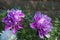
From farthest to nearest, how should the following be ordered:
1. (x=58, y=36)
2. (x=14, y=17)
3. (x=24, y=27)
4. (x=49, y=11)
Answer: (x=49, y=11) → (x=58, y=36) → (x=24, y=27) → (x=14, y=17)

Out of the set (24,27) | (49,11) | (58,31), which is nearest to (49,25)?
(24,27)

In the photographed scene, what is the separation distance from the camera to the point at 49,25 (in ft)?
4.95

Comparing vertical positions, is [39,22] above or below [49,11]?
below

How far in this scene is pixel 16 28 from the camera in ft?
4.93

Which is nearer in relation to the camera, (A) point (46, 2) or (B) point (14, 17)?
A: (B) point (14, 17)

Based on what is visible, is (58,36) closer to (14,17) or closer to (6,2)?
(14,17)

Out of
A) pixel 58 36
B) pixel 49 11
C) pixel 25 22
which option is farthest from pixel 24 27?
pixel 49 11

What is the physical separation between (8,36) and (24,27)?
16 cm

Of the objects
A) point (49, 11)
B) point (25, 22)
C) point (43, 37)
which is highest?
point (49, 11)

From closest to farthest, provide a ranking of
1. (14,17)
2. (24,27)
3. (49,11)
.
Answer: (14,17), (24,27), (49,11)

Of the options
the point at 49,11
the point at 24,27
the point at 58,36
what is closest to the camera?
the point at 24,27

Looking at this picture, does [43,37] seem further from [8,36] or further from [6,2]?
[6,2]

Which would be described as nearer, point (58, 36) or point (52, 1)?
point (58, 36)

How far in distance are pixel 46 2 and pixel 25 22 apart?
3537 mm
